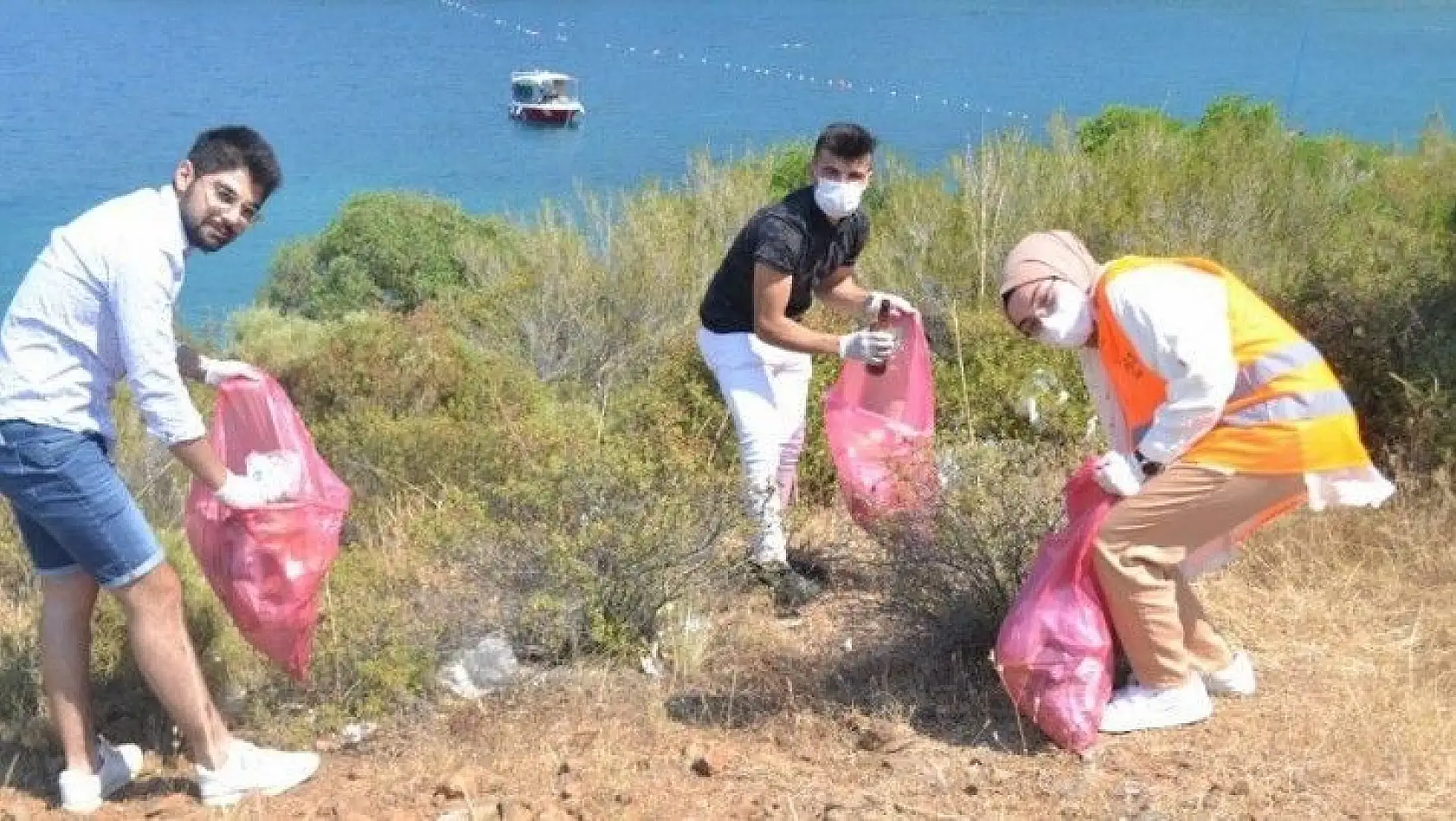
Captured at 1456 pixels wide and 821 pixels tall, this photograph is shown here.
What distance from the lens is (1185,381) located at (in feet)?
11.3

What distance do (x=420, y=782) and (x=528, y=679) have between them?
556 mm

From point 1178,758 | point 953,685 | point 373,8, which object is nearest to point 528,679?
point 953,685

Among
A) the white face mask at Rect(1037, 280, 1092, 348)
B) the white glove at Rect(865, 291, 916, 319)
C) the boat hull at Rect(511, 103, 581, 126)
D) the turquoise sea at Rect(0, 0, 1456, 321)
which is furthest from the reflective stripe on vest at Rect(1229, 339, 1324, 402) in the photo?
the boat hull at Rect(511, 103, 581, 126)

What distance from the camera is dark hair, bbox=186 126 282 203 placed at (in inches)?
136

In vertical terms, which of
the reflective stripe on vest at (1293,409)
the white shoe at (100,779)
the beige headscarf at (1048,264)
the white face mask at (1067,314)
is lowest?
the white shoe at (100,779)

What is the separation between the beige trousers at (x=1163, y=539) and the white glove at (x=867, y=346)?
3.88 feet

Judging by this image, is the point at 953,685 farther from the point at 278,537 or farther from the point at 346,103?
the point at 346,103

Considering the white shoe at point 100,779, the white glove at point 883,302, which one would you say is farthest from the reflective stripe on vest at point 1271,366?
the white shoe at point 100,779

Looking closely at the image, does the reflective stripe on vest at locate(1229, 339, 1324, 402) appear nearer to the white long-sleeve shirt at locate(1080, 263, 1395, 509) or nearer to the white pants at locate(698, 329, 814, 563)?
the white long-sleeve shirt at locate(1080, 263, 1395, 509)

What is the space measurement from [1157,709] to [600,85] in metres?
41.7

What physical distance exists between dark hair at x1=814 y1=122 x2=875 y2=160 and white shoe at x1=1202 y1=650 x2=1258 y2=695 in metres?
1.77

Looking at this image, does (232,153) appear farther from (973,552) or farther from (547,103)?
(547,103)

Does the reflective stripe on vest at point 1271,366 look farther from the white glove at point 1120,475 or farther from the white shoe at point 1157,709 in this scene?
the white shoe at point 1157,709

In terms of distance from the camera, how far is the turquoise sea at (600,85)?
94.4 feet
